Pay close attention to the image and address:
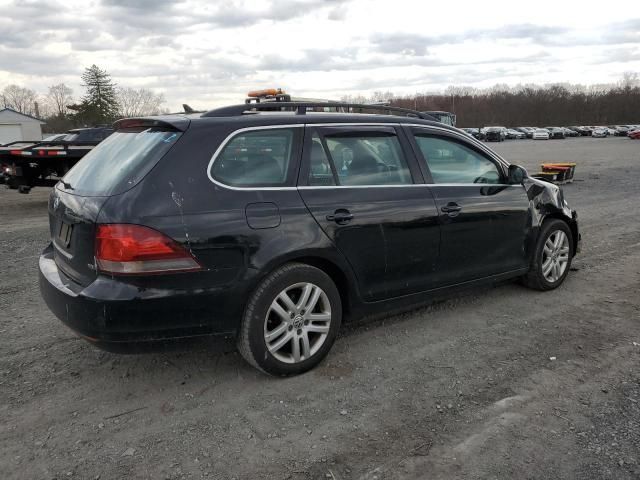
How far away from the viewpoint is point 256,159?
332 centimetres

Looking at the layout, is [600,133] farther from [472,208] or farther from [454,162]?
[472,208]

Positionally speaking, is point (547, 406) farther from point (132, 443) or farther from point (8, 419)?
point (8, 419)

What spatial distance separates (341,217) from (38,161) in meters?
9.06

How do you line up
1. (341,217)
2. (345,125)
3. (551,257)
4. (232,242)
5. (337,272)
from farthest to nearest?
(551,257)
(345,125)
(337,272)
(341,217)
(232,242)

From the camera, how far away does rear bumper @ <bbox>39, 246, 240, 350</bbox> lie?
287cm

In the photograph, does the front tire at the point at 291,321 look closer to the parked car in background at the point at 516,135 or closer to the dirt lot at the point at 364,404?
the dirt lot at the point at 364,404

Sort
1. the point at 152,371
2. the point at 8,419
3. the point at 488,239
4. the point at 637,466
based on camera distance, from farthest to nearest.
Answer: the point at 488,239, the point at 152,371, the point at 8,419, the point at 637,466

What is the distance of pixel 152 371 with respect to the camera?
11.7 feet

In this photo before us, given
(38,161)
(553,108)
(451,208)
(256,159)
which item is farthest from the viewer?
(553,108)

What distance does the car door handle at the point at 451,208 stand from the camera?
407 cm

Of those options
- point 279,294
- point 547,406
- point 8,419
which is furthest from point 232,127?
point 547,406

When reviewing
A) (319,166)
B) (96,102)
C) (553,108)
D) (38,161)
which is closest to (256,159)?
(319,166)

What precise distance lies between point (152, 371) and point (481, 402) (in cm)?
214

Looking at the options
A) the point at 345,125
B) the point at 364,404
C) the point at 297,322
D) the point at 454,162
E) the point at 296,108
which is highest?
the point at 296,108
